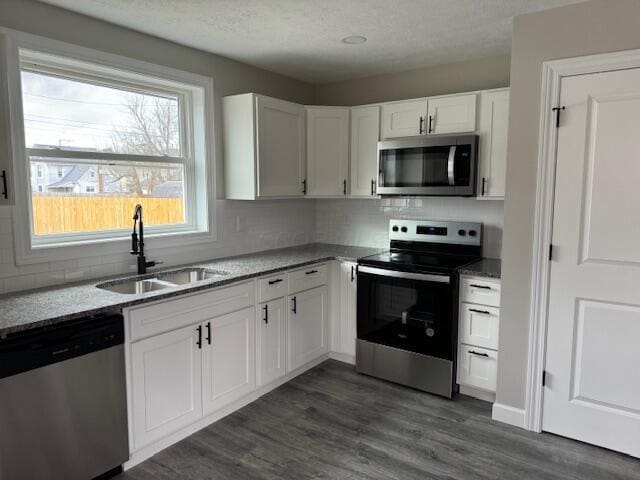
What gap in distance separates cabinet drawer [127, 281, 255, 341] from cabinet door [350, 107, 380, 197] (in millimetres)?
1412

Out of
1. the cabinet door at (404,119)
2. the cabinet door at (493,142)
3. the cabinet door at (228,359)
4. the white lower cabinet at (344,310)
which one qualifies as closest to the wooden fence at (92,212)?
the cabinet door at (228,359)

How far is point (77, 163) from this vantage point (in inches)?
109

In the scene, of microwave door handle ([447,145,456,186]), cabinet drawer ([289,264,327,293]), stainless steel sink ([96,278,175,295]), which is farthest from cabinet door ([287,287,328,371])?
microwave door handle ([447,145,456,186])

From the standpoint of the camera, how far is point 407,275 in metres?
3.16

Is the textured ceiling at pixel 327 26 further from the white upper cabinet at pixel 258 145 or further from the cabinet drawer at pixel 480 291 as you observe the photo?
the cabinet drawer at pixel 480 291

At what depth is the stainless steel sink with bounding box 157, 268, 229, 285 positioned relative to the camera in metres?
3.04

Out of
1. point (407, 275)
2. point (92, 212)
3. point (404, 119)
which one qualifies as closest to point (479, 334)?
point (407, 275)

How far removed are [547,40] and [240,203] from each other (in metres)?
2.44

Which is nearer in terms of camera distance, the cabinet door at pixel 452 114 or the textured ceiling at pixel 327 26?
the textured ceiling at pixel 327 26

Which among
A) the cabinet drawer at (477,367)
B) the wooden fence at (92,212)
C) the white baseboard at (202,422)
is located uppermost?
the wooden fence at (92,212)

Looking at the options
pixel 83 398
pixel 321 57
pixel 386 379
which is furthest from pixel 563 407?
pixel 321 57

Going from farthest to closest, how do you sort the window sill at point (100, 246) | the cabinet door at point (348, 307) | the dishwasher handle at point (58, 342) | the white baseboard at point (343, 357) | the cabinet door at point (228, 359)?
1. the white baseboard at point (343, 357)
2. the cabinet door at point (348, 307)
3. the cabinet door at point (228, 359)
4. the window sill at point (100, 246)
5. the dishwasher handle at point (58, 342)

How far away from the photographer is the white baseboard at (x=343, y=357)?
12.1 feet

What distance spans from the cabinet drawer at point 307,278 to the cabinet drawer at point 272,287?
0.08m
